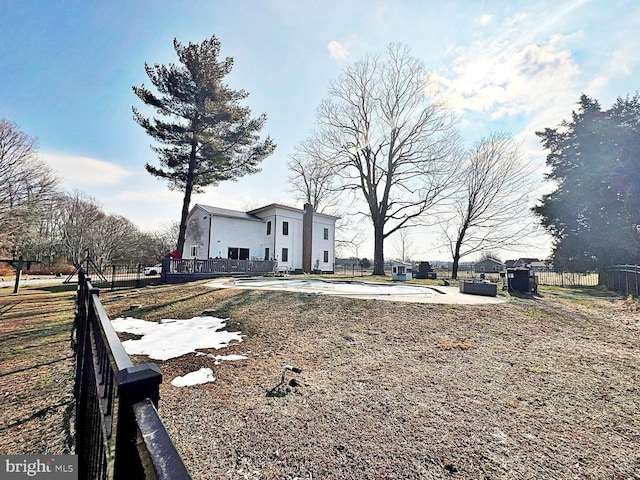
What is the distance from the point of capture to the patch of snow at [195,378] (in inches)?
140

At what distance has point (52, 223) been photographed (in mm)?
26312

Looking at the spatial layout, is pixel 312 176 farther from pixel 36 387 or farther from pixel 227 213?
pixel 36 387

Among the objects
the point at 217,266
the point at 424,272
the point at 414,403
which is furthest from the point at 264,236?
→ the point at 414,403

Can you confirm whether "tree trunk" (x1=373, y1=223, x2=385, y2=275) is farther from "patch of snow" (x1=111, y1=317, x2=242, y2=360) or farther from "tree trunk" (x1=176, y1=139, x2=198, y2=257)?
"patch of snow" (x1=111, y1=317, x2=242, y2=360)

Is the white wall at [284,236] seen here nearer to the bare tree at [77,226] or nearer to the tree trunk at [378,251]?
the tree trunk at [378,251]

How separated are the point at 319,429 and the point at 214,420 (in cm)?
103

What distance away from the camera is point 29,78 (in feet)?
31.4

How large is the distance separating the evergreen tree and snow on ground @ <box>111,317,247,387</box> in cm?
2176

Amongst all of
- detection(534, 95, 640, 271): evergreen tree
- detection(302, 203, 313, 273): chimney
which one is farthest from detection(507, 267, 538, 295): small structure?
detection(302, 203, 313, 273): chimney

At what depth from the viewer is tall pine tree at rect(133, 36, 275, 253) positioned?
15750mm

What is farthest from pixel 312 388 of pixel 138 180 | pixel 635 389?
pixel 138 180

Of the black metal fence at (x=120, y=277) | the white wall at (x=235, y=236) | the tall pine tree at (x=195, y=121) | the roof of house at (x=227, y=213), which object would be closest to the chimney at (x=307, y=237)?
the white wall at (x=235, y=236)

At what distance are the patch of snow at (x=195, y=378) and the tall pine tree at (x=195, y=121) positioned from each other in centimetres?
1408

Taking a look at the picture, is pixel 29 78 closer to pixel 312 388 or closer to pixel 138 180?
pixel 138 180
